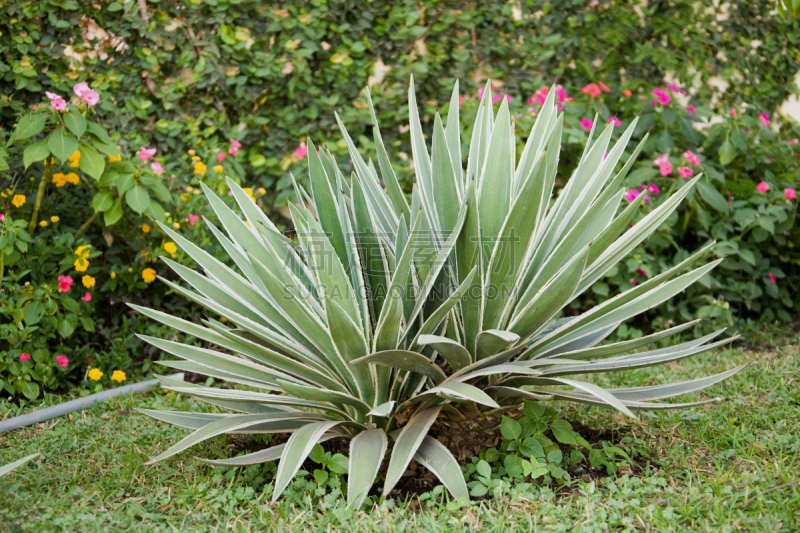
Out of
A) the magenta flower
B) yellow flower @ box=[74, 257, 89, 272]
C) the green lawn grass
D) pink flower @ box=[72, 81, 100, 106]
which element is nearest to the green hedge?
pink flower @ box=[72, 81, 100, 106]

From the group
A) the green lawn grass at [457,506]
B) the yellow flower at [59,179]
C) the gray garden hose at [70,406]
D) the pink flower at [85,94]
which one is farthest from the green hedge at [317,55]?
the green lawn grass at [457,506]

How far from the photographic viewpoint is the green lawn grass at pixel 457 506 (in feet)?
5.47

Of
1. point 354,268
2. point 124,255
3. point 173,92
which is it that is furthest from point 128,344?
point 354,268

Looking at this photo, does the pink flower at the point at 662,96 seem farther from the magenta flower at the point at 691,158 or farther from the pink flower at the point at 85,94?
the pink flower at the point at 85,94

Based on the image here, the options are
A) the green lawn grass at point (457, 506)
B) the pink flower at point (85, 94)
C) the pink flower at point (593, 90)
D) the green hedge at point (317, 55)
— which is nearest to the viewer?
the green lawn grass at point (457, 506)

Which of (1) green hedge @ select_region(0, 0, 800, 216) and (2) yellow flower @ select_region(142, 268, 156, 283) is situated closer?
(2) yellow flower @ select_region(142, 268, 156, 283)

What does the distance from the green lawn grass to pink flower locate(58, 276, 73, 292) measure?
66 cm

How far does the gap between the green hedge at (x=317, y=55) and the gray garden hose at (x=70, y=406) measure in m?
1.37

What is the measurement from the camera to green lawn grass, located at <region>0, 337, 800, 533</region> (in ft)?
5.47

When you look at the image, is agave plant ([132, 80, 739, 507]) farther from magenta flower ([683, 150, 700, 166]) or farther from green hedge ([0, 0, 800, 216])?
green hedge ([0, 0, 800, 216])

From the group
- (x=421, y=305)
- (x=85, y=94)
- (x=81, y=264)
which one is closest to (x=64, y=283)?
(x=81, y=264)

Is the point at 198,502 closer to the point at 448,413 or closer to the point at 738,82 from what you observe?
the point at 448,413

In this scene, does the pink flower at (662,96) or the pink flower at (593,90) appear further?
the pink flower at (593,90)

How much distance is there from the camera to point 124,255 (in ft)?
11.2
